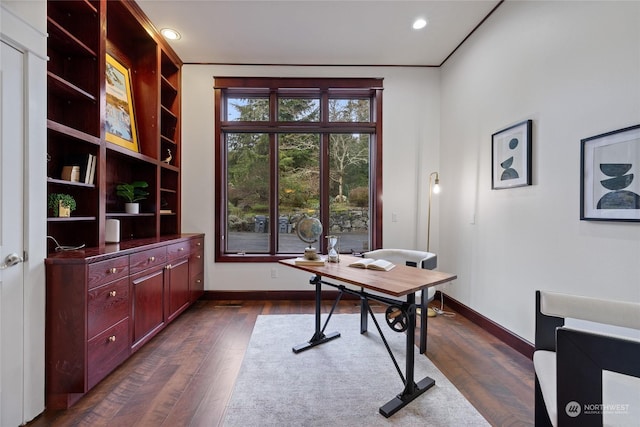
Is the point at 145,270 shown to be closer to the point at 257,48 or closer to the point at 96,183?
the point at 96,183

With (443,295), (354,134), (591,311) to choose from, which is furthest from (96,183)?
(443,295)

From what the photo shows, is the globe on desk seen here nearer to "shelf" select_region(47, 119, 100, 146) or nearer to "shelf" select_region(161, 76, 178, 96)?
"shelf" select_region(47, 119, 100, 146)

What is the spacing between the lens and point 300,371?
1.95 meters

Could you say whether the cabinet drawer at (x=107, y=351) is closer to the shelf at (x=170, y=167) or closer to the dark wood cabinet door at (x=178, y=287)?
the dark wood cabinet door at (x=178, y=287)

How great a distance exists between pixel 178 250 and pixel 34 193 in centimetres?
134

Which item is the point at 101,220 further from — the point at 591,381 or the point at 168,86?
the point at 591,381

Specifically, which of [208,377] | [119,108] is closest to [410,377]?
[208,377]

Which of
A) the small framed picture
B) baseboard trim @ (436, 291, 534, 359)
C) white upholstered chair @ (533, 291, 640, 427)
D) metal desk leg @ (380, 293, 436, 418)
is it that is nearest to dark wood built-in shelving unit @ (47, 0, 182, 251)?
metal desk leg @ (380, 293, 436, 418)

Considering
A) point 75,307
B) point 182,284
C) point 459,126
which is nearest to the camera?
point 75,307

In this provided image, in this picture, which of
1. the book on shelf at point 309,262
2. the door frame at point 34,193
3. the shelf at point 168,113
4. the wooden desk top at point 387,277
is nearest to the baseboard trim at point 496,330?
the wooden desk top at point 387,277

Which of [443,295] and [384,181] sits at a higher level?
[384,181]

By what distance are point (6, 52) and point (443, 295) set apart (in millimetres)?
4227

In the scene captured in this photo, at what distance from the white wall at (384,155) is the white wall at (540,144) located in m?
0.40

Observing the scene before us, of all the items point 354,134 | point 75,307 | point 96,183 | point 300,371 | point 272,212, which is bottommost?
point 300,371
